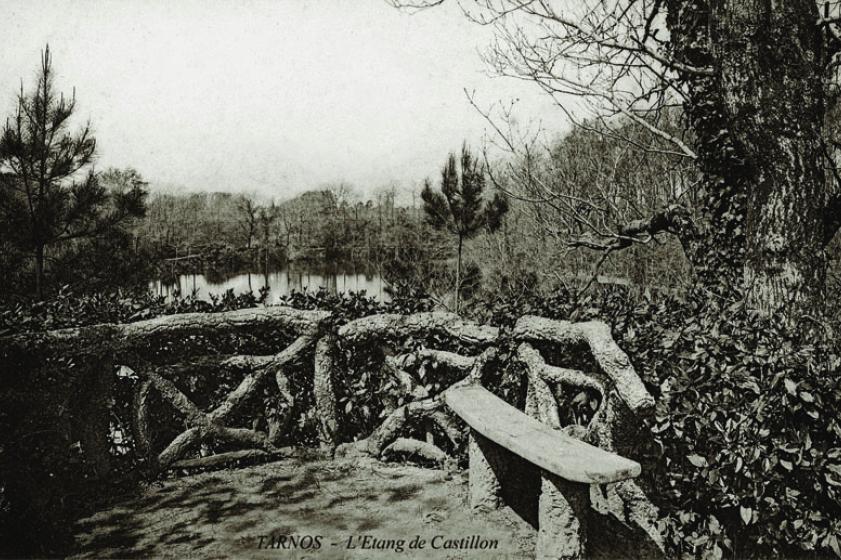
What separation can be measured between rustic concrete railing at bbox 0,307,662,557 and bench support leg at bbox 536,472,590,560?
65cm

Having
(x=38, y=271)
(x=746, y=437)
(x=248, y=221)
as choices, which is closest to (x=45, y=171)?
(x=38, y=271)

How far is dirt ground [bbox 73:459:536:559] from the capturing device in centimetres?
321

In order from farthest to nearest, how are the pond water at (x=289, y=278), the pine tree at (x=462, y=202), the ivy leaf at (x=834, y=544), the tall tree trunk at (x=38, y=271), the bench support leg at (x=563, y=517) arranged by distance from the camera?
1. the pond water at (x=289, y=278)
2. the pine tree at (x=462, y=202)
3. the tall tree trunk at (x=38, y=271)
4. the bench support leg at (x=563, y=517)
5. the ivy leaf at (x=834, y=544)

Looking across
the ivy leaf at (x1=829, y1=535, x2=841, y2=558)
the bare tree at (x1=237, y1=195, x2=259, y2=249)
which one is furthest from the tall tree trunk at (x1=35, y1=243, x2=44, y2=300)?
the bare tree at (x1=237, y1=195, x2=259, y2=249)

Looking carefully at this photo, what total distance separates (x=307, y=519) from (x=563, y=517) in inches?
66.7

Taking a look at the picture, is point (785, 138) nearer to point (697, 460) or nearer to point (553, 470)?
point (697, 460)

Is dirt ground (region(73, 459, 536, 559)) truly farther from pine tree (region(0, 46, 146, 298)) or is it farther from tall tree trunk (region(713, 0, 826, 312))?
pine tree (region(0, 46, 146, 298))

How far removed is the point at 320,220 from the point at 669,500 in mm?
70811

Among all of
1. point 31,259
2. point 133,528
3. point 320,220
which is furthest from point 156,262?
point 320,220

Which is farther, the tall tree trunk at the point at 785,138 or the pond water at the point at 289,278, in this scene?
the pond water at the point at 289,278

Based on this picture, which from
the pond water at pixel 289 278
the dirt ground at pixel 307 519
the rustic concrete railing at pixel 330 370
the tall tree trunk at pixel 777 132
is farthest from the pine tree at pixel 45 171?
the pond water at pixel 289 278

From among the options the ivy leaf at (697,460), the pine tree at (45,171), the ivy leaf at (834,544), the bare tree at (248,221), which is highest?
the bare tree at (248,221)

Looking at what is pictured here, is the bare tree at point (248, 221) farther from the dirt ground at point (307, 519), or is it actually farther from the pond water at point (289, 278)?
the dirt ground at point (307, 519)

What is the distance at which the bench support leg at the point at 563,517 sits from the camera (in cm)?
284
